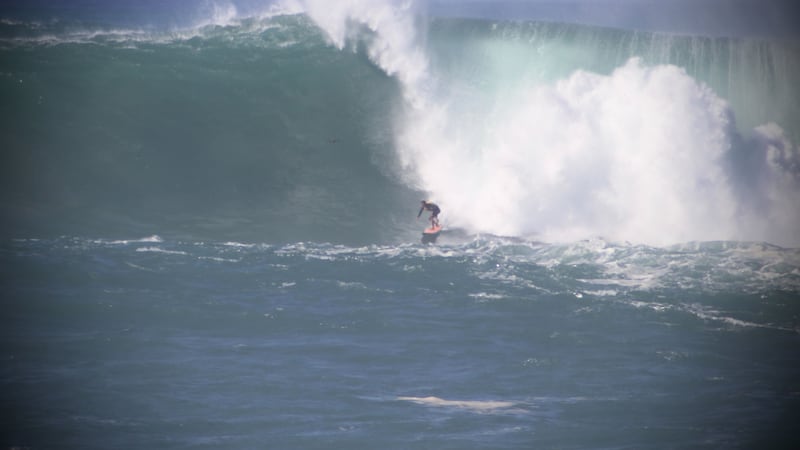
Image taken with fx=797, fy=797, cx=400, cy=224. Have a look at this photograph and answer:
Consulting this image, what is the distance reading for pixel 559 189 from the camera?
60.5 feet

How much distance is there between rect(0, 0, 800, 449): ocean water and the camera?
8.66m

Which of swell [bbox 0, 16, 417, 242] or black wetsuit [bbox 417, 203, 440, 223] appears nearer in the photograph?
swell [bbox 0, 16, 417, 242]

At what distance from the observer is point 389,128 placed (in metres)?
20.2

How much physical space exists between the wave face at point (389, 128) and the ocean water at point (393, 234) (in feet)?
0.24

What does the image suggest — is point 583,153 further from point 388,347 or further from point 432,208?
point 388,347

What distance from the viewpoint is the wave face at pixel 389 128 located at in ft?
55.2

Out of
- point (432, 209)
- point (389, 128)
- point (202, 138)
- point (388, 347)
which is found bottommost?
point (388, 347)

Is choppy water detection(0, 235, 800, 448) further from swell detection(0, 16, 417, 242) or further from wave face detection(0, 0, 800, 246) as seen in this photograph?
wave face detection(0, 0, 800, 246)

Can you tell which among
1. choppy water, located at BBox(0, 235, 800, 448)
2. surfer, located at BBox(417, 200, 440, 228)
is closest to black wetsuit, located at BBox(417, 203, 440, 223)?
surfer, located at BBox(417, 200, 440, 228)

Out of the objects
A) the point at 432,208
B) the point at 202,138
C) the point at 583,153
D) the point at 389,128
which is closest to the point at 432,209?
the point at 432,208

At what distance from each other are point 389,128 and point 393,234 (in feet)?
15.0

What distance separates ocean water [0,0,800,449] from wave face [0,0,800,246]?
72 mm

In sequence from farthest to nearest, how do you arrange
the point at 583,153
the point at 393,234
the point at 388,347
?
1. the point at 583,153
2. the point at 393,234
3. the point at 388,347

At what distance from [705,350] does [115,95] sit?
46.9 ft
